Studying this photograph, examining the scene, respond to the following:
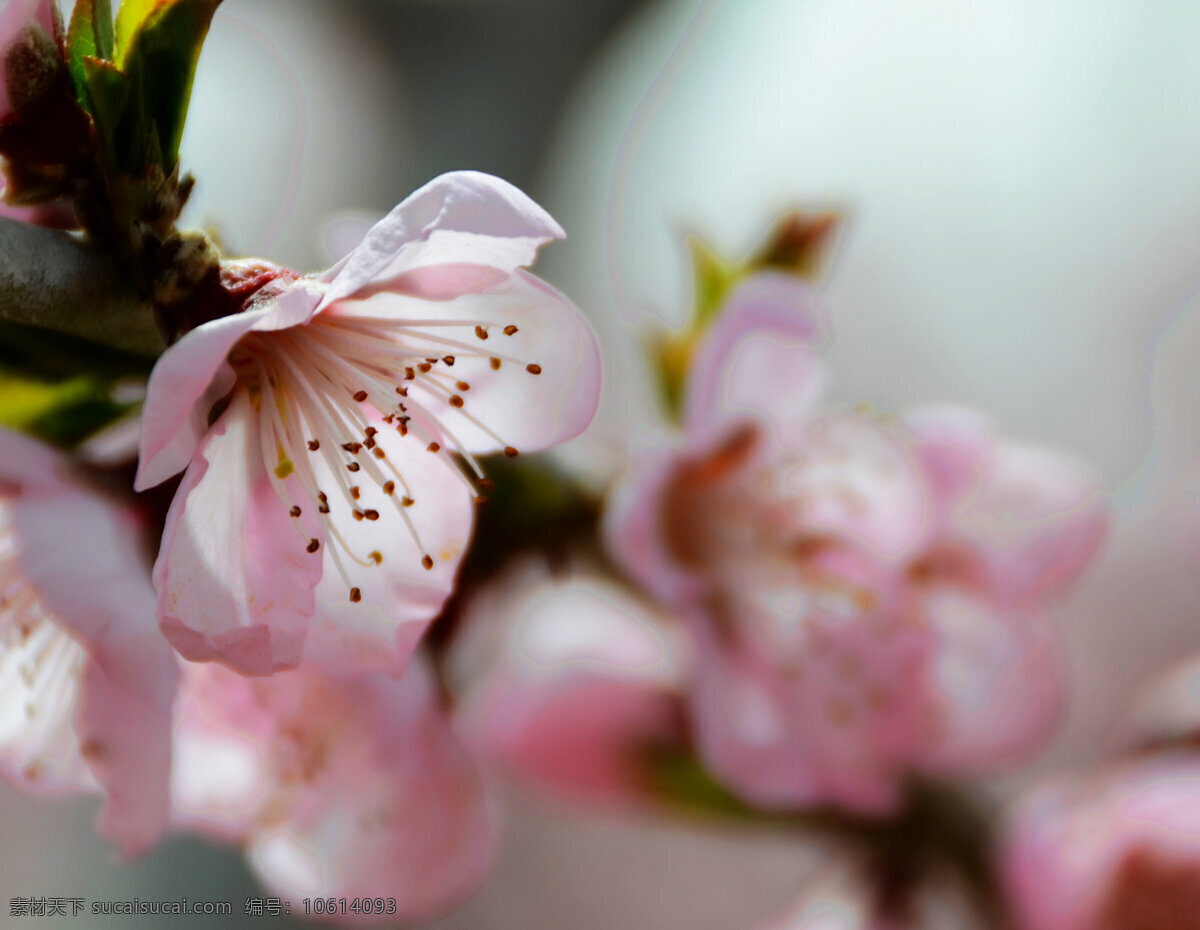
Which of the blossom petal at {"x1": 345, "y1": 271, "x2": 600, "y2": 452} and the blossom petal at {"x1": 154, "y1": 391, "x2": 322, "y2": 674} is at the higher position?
the blossom petal at {"x1": 345, "y1": 271, "x2": 600, "y2": 452}

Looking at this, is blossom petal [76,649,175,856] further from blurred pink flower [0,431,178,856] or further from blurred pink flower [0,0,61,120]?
blurred pink flower [0,0,61,120]

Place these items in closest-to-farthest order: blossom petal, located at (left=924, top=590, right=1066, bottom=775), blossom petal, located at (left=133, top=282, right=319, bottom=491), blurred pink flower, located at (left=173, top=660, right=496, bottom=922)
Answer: blossom petal, located at (left=133, top=282, right=319, bottom=491) < blurred pink flower, located at (left=173, top=660, right=496, bottom=922) < blossom petal, located at (left=924, top=590, right=1066, bottom=775)

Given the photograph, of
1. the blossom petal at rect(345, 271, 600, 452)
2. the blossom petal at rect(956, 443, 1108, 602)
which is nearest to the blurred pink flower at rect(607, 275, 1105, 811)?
the blossom petal at rect(956, 443, 1108, 602)

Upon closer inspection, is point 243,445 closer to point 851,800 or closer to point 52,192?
point 52,192

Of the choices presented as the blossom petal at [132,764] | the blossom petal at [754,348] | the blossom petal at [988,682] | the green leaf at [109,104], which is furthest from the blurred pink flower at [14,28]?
the blossom petal at [988,682]

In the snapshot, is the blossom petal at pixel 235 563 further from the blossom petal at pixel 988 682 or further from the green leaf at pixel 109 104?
the blossom petal at pixel 988 682

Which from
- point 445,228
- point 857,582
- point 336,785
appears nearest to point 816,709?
point 857,582

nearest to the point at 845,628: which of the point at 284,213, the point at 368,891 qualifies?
the point at 368,891
